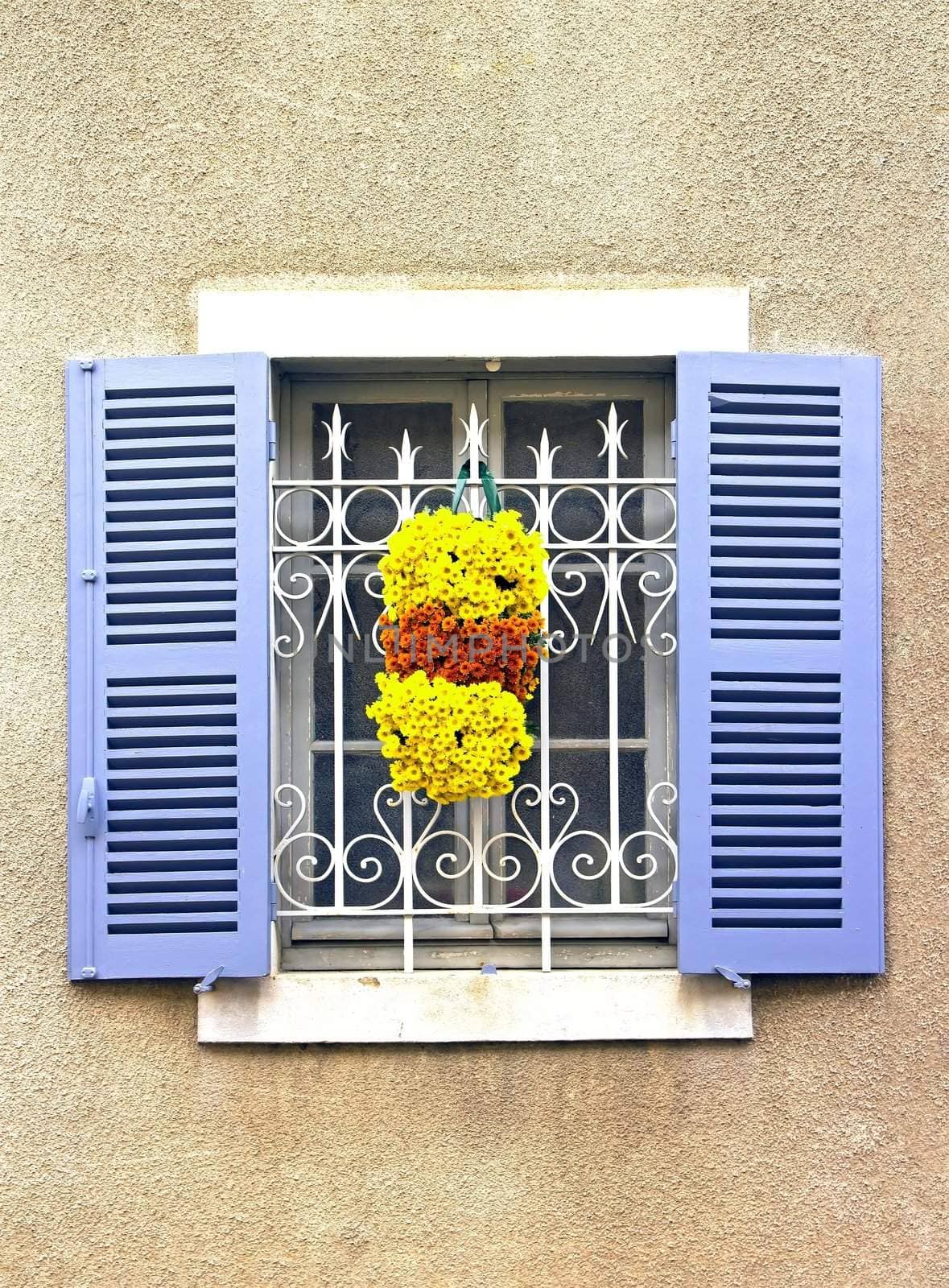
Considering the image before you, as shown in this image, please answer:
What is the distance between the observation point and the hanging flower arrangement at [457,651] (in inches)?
93.0

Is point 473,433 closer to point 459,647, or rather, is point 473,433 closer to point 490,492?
point 490,492

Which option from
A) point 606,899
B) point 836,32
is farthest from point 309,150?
point 606,899

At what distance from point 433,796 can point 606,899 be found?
72cm

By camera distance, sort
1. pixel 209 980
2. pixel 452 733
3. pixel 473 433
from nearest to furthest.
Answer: pixel 452 733, pixel 209 980, pixel 473 433

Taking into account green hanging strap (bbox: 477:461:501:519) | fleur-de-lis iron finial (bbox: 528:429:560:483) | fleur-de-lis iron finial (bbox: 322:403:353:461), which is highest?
fleur-de-lis iron finial (bbox: 322:403:353:461)

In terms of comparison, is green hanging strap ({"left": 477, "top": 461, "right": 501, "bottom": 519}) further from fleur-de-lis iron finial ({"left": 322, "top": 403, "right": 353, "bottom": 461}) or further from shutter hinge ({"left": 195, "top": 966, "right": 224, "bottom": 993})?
shutter hinge ({"left": 195, "top": 966, "right": 224, "bottom": 993})

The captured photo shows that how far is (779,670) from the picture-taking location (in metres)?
2.62

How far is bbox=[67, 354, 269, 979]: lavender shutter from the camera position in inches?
102

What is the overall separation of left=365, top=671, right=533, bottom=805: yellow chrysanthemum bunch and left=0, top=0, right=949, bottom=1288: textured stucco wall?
0.82 metres

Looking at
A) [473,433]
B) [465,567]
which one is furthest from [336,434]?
[465,567]

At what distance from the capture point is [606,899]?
281 cm

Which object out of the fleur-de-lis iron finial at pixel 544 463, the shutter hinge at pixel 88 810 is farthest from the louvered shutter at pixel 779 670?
the shutter hinge at pixel 88 810

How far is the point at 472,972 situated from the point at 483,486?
52.4 inches

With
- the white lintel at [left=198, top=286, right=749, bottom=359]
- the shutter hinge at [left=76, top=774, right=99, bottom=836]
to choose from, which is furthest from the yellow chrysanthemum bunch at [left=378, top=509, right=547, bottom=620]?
the shutter hinge at [left=76, top=774, right=99, bottom=836]
